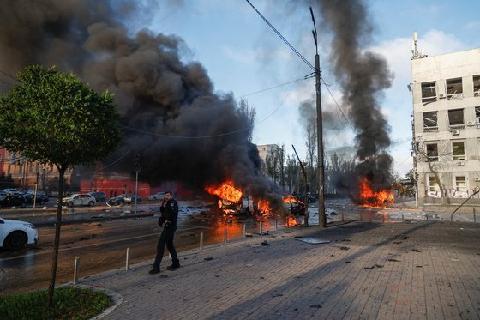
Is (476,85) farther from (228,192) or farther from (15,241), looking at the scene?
(15,241)

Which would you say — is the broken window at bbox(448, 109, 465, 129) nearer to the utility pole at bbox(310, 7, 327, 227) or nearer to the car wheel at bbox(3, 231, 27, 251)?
the utility pole at bbox(310, 7, 327, 227)

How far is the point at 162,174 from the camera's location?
35.6m

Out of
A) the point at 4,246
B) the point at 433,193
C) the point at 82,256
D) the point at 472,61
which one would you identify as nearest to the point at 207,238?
the point at 82,256

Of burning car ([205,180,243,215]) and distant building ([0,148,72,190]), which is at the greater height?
distant building ([0,148,72,190])

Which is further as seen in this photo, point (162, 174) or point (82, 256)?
point (162, 174)

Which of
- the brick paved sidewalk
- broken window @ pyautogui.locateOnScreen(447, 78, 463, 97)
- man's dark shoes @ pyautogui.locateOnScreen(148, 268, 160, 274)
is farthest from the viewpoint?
broken window @ pyautogui.locateOnScreen(447, 78, 463, 97)

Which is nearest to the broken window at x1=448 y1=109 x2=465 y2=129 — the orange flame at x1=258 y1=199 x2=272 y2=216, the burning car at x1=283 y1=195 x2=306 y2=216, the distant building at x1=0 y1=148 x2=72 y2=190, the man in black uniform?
the burning car at x1=283 y1=195 x2=306 y2=216

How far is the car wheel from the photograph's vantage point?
35.8 ft

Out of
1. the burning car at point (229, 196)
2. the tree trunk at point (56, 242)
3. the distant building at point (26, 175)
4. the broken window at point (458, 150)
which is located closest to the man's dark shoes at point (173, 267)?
the tree trunk at point (56, 242)

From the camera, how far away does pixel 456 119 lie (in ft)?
97.5

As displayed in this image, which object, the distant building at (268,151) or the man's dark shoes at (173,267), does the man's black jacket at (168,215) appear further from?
the distant building at (268,151)

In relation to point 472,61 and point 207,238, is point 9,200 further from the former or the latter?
point 472,61

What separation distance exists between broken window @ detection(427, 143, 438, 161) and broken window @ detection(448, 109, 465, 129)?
6.43 ft

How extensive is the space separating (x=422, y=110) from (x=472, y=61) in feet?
16.1
